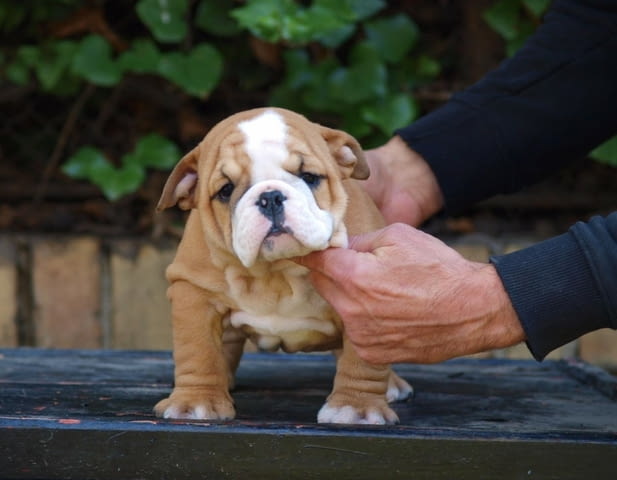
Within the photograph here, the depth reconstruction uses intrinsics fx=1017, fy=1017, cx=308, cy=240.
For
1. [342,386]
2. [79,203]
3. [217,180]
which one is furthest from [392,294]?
[79,203]

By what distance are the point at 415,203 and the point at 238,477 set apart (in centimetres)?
109

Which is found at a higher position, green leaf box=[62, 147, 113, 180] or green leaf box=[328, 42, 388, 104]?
green leaf box=[328, 42, 388, 104]

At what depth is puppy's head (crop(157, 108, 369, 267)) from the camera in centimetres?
166

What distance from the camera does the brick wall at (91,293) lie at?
3420 mm

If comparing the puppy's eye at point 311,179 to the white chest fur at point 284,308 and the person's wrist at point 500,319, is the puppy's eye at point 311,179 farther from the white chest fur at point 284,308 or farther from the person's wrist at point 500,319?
the person's wrist at point 500,319

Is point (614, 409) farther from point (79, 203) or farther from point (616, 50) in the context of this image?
point (79, 203)

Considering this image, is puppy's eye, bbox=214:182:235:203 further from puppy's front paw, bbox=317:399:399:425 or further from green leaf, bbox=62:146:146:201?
green leaf, bbox=62:146:146:201

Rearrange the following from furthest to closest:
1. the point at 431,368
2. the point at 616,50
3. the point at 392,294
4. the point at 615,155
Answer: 1. the point at 615,155
2. the point at 431,368
3. the point at 616,50
4. the point at 392,294

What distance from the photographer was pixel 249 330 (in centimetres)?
194

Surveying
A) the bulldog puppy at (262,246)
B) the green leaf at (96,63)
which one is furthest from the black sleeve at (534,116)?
the green leaf at (96,63)

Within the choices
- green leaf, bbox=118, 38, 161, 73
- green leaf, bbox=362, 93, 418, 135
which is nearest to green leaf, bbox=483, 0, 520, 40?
green leaf, bbox=362, 93, 418, 135

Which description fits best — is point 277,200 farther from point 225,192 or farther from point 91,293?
point 91,293

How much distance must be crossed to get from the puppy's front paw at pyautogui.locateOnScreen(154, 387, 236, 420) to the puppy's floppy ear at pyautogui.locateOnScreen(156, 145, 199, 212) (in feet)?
1.12

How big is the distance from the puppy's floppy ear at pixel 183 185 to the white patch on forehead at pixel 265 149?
16 cm
